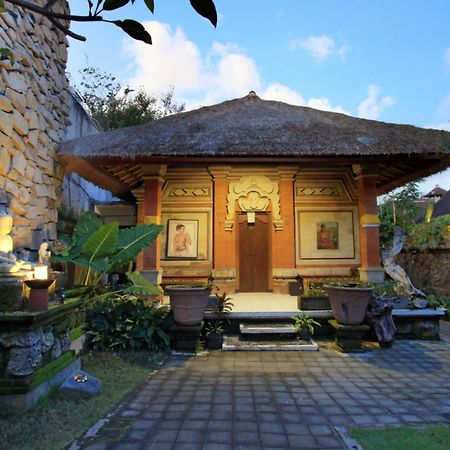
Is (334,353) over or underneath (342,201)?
underneath

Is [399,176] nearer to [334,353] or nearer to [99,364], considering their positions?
[334,353]

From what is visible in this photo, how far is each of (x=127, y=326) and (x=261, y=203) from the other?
5032 millimetres

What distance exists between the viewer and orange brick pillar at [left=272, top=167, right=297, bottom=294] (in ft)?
28.9

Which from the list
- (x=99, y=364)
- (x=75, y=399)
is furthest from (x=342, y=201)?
(x=75, y=399)

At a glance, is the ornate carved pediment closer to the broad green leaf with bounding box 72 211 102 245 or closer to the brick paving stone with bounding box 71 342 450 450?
the broad green leaf with bounding box 72 211 102 245

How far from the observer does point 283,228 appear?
9.00 metres

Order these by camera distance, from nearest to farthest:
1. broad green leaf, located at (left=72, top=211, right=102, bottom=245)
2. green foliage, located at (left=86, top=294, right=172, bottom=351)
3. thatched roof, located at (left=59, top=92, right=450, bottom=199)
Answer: green foliage, located at (left=86, top=294, right=172, bottom=351), broad green leaf, located at (left=72, top=211, right=102, bottom=245), thatched roof, located at (left=59, top=92, right=450, bottom=199)

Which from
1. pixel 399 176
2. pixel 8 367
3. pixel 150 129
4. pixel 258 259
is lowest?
pixel 8 367

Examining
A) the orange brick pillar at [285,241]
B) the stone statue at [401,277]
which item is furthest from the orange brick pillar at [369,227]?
the orange brick pillar at [285,241]

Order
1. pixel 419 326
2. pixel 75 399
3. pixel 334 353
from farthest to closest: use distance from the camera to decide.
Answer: pixel 419 326, pixel 334 353, pixel 75 399

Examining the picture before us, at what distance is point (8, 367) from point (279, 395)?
2.76 meters

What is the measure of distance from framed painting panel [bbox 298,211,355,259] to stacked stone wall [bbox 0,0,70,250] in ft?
19.7

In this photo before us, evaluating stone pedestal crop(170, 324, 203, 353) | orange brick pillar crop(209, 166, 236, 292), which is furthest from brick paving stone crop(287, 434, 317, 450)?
orange brick pillar crop(209, 166, 236, 292)

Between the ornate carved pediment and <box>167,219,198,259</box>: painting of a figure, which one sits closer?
<box>167,219,198,259</box>: painting of a figure
